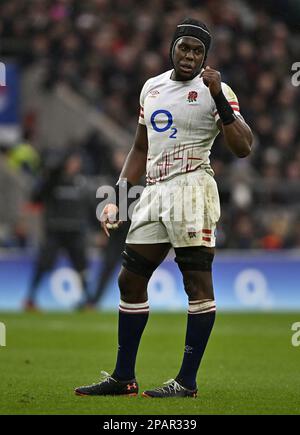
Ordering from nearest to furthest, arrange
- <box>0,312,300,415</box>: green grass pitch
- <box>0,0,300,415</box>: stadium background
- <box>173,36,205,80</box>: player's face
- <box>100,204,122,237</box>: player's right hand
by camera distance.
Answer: <box>0,312,300,415</box>: green grass pitch, <box>173,36,205,80</box>: player's face, <box>100,204,122,237</box>: player's right hand, <box>0,0,300,415</box>: stadium background

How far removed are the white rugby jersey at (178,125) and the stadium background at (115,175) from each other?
156 cm

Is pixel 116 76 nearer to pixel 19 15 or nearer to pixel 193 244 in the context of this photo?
pixel 19 15

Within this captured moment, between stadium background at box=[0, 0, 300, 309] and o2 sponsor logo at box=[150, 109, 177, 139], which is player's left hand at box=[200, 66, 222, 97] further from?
stadium background at box=[0, 0, 300, 309]

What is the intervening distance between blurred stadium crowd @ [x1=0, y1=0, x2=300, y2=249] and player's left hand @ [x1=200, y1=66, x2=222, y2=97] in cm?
1204

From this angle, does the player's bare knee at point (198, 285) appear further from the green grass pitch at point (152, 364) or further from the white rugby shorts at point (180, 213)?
the green grass pitch at point (152, 364)

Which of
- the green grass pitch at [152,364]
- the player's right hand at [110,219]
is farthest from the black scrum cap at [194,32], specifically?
the green grass pitch at [152,364]

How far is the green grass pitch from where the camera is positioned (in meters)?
7.38

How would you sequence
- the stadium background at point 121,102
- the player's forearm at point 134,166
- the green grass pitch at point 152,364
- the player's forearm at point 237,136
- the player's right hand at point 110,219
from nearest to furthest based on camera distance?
the green grass pitch at point 152,364 → the player's forearm at point 237,136 → the player's right hand at point 110,219 → the player's forearm at point 134,166 → the stadium background at point 121,102

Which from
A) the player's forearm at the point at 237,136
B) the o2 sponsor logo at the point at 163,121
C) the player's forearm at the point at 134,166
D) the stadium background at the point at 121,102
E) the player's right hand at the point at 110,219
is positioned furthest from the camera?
the stadium background at the point at 121,102

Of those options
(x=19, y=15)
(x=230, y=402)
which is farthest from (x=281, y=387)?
(x=19, y=15)

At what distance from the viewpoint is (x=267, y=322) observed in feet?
51.7

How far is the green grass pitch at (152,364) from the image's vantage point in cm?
738

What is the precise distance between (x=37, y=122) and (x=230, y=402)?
16.3m

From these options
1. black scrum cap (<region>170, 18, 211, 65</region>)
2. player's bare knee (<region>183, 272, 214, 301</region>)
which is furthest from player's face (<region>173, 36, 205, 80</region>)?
player's bare knee (<region>183, 272, 214, 301</region>)
